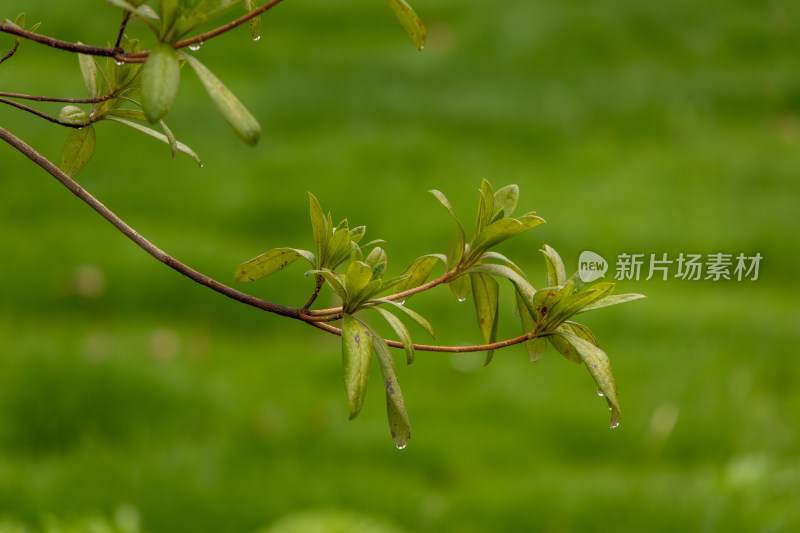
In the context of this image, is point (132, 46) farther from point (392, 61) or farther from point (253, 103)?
point (392, 61)

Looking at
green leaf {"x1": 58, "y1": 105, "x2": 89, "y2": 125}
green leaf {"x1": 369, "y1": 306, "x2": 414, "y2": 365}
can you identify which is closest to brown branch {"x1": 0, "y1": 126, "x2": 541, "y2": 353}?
green leaf {"x1": 369, "y1": 306, "x2": 414, "y2": 365}

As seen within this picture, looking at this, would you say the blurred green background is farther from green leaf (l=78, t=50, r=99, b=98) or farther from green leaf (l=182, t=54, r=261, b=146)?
green leaf (l=182, t=54, r=261, b=146)

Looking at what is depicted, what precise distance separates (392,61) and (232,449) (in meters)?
2.83

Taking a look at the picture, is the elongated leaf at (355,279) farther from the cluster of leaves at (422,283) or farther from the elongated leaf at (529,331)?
the elongated leaf at (529,331)

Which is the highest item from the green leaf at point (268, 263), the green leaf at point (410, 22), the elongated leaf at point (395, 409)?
the green leaf at point (410, 22)

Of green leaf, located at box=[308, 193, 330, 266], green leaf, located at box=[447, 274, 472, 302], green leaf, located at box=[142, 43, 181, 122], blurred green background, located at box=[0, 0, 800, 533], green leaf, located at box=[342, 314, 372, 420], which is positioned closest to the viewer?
green leaf, located at box=[142, 43, 181, 122]

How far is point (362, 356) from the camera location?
89 centimetres

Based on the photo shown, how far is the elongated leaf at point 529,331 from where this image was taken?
1.02 metres

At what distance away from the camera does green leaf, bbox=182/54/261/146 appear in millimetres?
780

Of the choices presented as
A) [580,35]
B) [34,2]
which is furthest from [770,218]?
[34,2]

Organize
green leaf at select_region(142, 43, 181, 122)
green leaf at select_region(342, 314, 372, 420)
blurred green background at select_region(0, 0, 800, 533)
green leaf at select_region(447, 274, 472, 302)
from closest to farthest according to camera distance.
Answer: green leaf at select_region(142, 43, 181, 122)
green leaf at select_region(342, 314, 372, 420)
green leaf at select_region(447, 274, 472, 302)
blurred green background at select_region(0, 0, 800, 533)

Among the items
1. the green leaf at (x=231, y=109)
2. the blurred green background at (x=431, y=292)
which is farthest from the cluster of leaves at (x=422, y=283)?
the blurred green background at (x=431, y=292)

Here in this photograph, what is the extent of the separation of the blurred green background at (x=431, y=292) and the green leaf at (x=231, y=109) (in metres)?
2.17

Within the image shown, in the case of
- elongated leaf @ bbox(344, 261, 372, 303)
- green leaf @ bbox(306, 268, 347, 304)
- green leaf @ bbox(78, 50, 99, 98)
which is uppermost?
green leaf @ bbox(78, 50, 99, 98)
